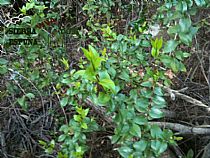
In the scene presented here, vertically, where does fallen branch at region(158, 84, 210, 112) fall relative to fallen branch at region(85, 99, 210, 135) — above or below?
above

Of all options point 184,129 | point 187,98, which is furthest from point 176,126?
point 187,98

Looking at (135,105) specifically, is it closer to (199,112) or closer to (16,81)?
(16,81)

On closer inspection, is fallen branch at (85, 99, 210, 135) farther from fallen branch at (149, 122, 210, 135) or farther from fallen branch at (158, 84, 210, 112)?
fallen branch at (158, 84, 210, 112)

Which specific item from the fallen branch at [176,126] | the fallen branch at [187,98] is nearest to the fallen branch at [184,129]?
the fallen branch at [176,126]

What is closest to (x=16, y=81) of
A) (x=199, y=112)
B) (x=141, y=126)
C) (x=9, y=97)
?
(x=9, y=97)

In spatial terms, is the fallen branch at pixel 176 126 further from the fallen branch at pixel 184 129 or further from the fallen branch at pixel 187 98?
the fallen branch at pixel 187 98

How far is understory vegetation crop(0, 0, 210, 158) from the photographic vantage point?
113 cm

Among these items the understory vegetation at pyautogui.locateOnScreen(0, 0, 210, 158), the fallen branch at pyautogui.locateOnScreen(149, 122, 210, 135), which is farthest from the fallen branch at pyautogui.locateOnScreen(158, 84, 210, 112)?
the fallen branch at pyautogui.locateOnScreen(149, 122, 210, 135)

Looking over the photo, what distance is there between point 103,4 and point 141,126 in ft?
3.75

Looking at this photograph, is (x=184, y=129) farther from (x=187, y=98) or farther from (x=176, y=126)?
(x=187, y=98)

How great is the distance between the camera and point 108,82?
3.14ft

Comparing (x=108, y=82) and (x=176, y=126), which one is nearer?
(x=108, y=82)

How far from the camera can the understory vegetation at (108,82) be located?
113 centimetres

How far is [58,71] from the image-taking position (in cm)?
187
